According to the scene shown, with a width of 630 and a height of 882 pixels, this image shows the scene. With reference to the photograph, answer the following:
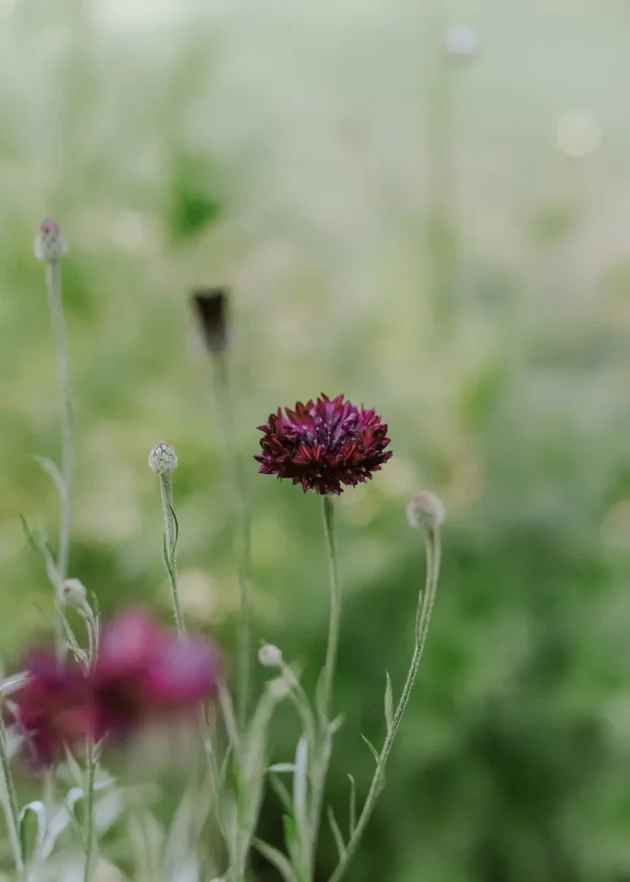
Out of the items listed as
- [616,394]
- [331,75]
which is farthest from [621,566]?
[331,75]

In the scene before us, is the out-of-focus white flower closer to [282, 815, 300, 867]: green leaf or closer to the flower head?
the flower head

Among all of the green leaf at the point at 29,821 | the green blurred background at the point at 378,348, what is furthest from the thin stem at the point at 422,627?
the green blurred background at the point at 378,348

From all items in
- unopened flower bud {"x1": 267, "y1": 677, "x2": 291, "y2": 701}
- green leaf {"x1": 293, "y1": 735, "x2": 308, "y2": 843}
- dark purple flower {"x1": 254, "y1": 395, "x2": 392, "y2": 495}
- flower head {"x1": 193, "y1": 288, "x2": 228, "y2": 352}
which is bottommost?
green leaf {"x1": 293, "y1": 735, "x2": 308, "y2": 843}

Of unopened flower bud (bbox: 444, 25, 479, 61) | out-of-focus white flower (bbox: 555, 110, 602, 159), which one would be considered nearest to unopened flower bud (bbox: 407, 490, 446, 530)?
unopened flower bud (bbox: 444, 25, 479, 61)

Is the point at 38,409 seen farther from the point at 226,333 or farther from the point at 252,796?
the point at 252,796

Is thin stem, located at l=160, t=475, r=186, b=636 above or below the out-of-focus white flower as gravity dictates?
below

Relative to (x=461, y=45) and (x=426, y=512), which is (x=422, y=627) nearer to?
(x=426, y=512)

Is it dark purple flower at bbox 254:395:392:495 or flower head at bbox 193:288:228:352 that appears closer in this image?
dark purple flower at bbox 254:395:392:495
